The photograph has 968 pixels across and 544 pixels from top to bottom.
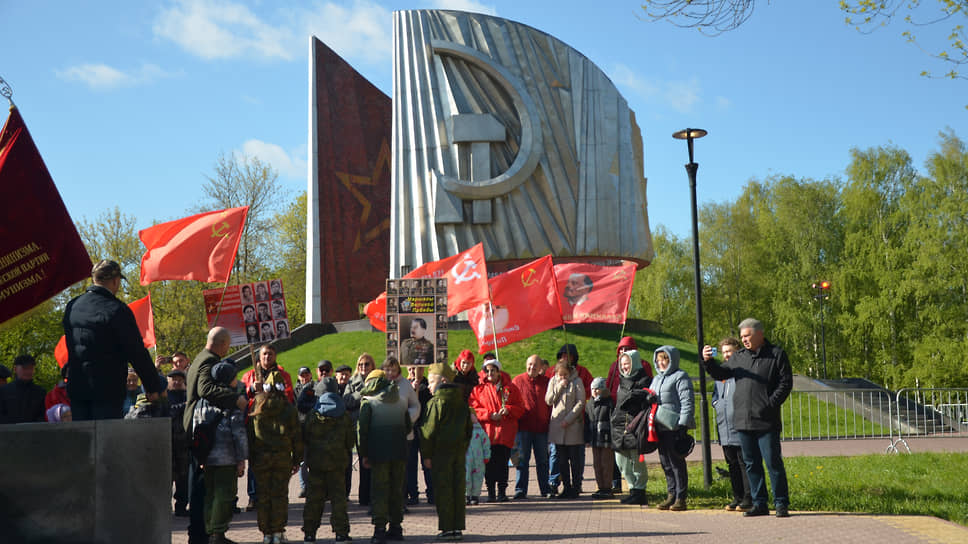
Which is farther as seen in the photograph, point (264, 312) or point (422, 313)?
point (422, 313)

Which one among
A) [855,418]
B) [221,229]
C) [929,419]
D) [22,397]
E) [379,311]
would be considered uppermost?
[221,229]

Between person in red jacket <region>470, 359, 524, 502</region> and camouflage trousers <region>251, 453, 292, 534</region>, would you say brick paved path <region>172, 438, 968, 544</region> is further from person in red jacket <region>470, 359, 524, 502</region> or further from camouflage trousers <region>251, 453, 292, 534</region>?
camouflage trousers <region>251, 453, 292, 534</region>

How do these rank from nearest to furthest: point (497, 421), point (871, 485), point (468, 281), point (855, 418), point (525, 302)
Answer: point (871, 485) → point (497, 421) → point (525, 302) → point (468, 281) → point (855, 418)

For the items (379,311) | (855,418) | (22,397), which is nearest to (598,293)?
(379,311)

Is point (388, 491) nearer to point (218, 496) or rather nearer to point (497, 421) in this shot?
point (218, 496)

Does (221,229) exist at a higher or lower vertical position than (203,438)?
higher

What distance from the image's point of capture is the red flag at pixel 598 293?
15.0m

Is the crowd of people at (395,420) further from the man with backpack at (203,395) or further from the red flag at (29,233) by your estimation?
the red flag at (29,233)

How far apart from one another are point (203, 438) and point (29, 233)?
219cm

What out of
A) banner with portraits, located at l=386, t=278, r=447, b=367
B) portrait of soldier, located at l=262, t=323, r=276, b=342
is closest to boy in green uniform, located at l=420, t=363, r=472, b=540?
portrait of soldier, located at l=262, t=323, r=276, b=342

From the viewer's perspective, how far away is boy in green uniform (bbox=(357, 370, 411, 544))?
833 centimetres

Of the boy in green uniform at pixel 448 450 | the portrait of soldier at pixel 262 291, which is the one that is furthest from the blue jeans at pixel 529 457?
the portrait of soldier at pixel 262 291

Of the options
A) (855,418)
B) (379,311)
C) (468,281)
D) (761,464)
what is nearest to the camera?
(761,464)

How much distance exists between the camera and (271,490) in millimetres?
7875
